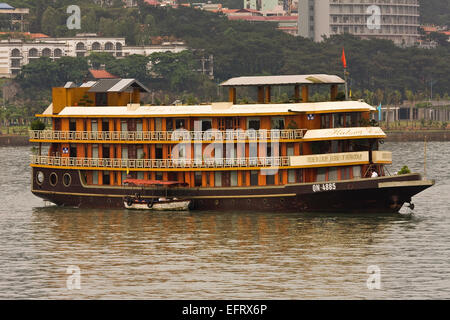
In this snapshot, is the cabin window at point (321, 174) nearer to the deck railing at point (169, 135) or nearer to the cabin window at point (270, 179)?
the deck railing at point (169, 135)

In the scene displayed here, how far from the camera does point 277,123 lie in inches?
2657

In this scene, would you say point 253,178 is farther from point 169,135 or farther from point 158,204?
point 169,135

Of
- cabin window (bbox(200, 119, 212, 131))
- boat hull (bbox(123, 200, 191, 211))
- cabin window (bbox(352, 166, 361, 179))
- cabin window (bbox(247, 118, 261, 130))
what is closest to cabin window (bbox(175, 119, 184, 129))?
cabin window (bbox(200, 119, 212, 131))

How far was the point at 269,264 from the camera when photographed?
50.3 metres

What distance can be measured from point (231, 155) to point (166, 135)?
182 inches

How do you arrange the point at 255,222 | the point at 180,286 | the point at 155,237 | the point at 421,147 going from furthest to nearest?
the point at 421,147
the point at 255,222
the point at 155,237
the point at 180,286

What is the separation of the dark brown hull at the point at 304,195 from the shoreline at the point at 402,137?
3982 inches

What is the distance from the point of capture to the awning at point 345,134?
65.1 m

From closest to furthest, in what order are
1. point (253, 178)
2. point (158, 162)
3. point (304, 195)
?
point (304, 195) < point (253, 178) < point (158, 162)

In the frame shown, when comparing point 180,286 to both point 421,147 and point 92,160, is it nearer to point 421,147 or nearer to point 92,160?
point 92,160

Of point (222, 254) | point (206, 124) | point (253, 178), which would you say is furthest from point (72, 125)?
point (222, 254)

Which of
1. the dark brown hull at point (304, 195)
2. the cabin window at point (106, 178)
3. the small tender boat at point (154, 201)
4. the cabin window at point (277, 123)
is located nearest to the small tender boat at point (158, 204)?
the small tender boat at point (154, 201)
